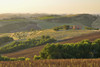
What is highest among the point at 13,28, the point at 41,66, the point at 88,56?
the point at 41,66

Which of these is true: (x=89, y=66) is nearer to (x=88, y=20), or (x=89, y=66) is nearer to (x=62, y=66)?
(x=62, y=66)

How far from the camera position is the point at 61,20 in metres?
143

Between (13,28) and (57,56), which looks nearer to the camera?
(57,56)

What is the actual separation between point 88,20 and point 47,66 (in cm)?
14219

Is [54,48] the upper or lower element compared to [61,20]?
upper

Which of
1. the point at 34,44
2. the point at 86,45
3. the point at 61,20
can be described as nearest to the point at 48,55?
the point at 86,45

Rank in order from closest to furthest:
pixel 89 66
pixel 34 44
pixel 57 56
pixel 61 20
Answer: pixel 89 66, pixel 57 56, pixel 34 44, pixel 61 20

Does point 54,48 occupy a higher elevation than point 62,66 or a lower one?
lower

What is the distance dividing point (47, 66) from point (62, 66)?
1.59 ft

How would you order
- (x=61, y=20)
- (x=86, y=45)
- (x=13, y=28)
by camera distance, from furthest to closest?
(x=61, y=20) < (x=13, y=28) < (x=86, y=45)

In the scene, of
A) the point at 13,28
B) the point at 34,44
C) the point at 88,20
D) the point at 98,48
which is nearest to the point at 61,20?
the point at 88,20

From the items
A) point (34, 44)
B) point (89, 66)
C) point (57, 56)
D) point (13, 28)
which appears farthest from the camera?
point (13, 28)

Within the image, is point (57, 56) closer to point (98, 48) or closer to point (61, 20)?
point (98, 48)

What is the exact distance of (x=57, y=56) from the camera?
55.1 ft
